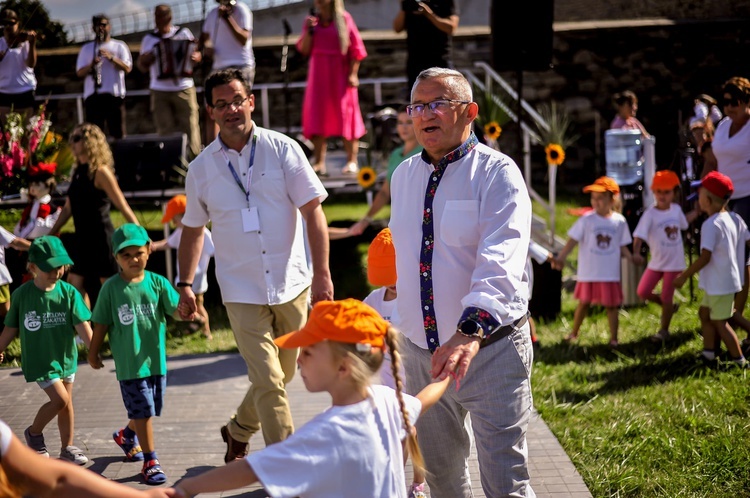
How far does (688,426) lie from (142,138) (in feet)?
22.5

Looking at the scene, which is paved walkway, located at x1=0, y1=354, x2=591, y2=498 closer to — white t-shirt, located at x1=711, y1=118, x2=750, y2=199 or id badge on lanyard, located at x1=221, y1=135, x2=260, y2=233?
id badge on lanyard, located at x1=221, y1=135, x2=260, y2=233

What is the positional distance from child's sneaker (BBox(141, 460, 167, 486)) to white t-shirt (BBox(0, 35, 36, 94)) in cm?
535

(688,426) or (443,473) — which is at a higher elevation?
(443,473)

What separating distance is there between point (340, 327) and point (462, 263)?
0.80 meters

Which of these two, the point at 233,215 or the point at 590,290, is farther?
the point at 590,290

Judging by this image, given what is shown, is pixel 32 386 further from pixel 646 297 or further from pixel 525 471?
pixel 646 297

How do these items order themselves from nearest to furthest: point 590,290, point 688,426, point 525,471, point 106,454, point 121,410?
point 525,471 → point 106,454 → point 688,426 → point 121,410 → point 590,290

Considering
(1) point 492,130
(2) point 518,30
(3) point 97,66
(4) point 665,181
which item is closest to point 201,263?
(1) point 492,130

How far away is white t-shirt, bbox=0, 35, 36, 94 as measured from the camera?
Answer: 917 centimetres

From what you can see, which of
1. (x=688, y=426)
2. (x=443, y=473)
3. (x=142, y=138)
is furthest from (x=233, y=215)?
(x=142, y=138)

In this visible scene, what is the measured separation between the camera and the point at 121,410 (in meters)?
6.09

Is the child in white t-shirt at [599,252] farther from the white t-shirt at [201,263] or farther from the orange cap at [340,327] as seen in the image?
the orange cap at [340,327]

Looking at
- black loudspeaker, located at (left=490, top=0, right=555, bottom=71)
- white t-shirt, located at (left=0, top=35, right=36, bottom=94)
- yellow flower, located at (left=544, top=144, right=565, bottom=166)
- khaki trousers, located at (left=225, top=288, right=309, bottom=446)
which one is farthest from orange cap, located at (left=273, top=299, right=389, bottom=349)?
white t-shirt, located at (left=0, top=35, right=36, bottom=94)

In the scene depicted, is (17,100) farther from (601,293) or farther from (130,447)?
(601,293)
